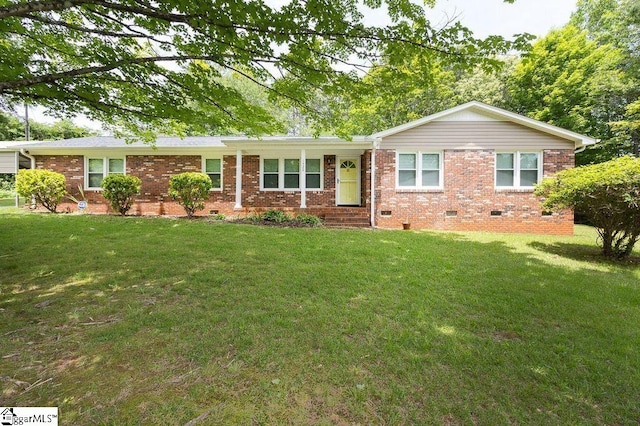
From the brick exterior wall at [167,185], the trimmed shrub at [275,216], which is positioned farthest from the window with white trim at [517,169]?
the trimmed shrub at [275,216]

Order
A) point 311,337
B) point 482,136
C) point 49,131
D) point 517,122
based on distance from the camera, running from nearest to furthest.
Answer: point 311,337
point 517,122
point 482,136
point 49,131

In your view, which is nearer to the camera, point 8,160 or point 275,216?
point 275,216

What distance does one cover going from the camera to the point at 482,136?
34.2 ft

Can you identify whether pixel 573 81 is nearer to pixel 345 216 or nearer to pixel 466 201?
pixel 466 201

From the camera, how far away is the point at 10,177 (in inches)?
1115

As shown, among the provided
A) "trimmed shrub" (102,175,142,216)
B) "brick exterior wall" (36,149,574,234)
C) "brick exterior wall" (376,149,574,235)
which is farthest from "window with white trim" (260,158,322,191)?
"trimmed shrub" (102,175,142,216)

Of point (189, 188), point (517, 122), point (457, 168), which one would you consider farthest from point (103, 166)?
point (517, 122)

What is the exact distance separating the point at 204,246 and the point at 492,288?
5.49 m

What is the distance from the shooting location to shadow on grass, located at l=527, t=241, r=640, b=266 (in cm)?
648

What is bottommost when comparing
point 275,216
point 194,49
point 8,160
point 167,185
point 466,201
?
point 275,216

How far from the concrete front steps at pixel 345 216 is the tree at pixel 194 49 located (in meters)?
5.28

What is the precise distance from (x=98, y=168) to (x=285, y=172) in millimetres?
7976

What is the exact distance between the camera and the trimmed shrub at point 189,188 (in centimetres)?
1070

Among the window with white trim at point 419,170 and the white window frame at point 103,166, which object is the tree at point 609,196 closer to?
the window with white trim at point 419,170
